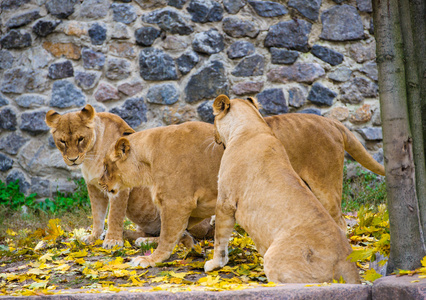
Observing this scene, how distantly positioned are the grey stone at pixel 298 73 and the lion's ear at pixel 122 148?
3.64 m

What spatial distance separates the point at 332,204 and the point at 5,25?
621 cm

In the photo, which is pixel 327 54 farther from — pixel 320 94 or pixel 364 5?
pixel 364 5

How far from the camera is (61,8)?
7.48 metres

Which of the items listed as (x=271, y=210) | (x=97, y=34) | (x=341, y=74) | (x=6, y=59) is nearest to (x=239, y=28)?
(x=341, y=74)

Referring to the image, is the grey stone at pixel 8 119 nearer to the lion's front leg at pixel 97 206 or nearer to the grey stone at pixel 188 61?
the grey stone at pixel 188 61

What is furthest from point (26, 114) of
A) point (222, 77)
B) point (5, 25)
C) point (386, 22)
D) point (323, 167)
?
point (386, 22)

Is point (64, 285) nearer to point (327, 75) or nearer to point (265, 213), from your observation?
point (265, 213)

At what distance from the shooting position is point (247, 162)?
11.3ft

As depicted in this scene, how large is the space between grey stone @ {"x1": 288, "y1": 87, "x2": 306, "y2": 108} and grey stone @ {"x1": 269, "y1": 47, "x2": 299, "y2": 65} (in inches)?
17.1

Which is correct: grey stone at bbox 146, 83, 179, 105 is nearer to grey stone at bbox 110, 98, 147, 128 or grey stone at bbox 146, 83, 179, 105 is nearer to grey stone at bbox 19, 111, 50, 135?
grey stone at bbox 110, 98, 147, 128

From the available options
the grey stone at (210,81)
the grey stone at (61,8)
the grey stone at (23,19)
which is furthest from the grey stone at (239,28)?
the grey stone at (23,19)

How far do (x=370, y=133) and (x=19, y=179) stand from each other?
570 cm

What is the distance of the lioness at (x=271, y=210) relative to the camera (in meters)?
2.84

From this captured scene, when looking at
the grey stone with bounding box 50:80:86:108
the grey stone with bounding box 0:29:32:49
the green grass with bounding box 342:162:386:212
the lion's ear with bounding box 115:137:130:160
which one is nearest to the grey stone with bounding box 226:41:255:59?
the green grass with bounding box 342:162:386:212
